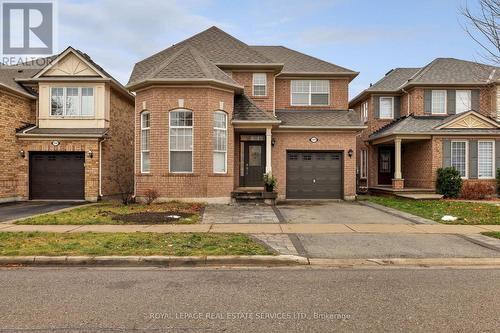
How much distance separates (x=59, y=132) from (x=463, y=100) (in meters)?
23.4

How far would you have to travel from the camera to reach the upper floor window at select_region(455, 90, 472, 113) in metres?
21.7

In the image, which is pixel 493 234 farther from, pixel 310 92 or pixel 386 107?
pixel 386 107

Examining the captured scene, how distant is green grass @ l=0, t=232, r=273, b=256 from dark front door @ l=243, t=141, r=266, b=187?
382 inches

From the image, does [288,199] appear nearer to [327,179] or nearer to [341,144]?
[327,179]

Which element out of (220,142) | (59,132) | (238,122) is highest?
(238,122)

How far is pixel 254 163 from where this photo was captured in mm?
18422

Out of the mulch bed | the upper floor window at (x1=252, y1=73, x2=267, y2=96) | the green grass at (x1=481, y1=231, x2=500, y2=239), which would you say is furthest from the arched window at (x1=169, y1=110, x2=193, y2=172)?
the green grass at (x1=481, y1=231, x2=500, y2=239)

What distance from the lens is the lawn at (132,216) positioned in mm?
10766

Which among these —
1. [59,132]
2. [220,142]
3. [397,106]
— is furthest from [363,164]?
[59,132]

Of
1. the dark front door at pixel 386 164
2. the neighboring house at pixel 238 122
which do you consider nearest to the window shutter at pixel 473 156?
the dark front door at pixel 386 164

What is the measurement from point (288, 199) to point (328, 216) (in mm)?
5896

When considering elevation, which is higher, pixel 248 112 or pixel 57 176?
pixel 248 112

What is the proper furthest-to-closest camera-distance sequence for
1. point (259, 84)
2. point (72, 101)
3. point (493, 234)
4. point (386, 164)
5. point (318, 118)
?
point (386, 164) → point (318, 118) → point (259, 84) → point (72, 101) → point (493, 234)

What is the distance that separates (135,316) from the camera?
4176mm
